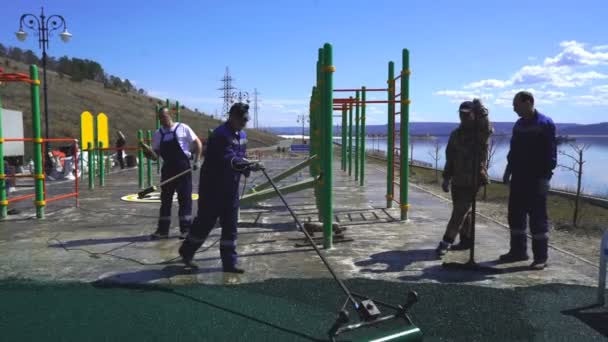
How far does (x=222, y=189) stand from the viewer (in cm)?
492

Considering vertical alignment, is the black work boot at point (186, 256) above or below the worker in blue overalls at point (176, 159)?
below

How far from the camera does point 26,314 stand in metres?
3.88

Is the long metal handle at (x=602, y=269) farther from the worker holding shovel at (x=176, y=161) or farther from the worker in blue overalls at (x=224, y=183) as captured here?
the worker holding shovel at (x=176, y=161)

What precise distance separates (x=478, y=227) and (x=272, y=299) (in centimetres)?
428

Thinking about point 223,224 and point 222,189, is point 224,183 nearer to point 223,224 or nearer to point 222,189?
point 222,189

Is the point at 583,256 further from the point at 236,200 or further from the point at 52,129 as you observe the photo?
the point at 52,129

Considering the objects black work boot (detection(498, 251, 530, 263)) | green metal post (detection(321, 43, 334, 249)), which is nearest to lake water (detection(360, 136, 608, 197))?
black work boot (detection(498, 251, 530, 263))

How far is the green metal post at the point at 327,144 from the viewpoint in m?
6.00

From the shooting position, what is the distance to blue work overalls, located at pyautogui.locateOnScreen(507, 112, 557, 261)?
5.22 metres

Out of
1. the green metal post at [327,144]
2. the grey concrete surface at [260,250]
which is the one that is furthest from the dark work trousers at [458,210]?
the green metal post at [327,144]

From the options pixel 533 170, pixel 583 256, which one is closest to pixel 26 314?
pixel 533 170

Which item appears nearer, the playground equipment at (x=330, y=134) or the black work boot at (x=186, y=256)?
the black work boot at (x=186, y=256)

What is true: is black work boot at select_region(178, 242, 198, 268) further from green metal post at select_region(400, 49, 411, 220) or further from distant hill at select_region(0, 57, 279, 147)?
distant hill at select_region(0, 57, 279, 147)

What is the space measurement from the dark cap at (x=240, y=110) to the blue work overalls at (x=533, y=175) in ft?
9.32
